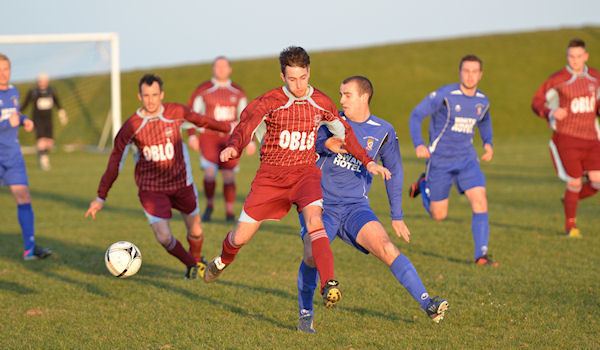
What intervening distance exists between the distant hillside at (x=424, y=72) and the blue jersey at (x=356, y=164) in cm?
3370

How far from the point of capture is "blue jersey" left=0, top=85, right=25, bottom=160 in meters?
10.5

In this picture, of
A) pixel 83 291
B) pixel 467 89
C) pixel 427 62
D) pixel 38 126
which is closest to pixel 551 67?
pixel 427 62

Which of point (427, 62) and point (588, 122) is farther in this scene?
point (427, 62)

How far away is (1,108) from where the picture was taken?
10.5m

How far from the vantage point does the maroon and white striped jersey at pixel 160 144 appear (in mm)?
8617

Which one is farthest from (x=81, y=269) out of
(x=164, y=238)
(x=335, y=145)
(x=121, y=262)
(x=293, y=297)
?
(x=335, y=145)

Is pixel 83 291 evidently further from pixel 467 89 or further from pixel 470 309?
pixel 467 89

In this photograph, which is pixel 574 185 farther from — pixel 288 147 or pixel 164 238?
pixel 288 147

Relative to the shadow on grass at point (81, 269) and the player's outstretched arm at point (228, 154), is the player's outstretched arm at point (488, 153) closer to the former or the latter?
the shadow on grass at point (81, 269)

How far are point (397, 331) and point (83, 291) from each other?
11.6 ft

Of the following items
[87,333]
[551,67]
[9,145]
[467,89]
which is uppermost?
[551,67]

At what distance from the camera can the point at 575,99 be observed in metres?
11.5

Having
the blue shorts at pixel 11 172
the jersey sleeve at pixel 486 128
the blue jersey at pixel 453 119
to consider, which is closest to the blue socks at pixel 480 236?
the blue jersey at pixel 453 119

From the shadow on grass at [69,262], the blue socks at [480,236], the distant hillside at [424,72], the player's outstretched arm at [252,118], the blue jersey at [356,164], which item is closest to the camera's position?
the player's outstretched arm at [252,118]
